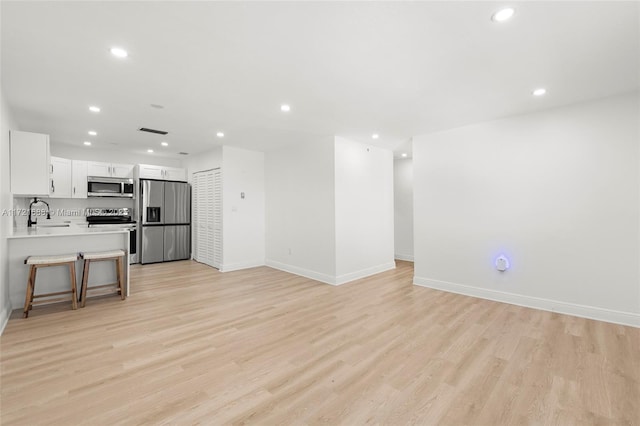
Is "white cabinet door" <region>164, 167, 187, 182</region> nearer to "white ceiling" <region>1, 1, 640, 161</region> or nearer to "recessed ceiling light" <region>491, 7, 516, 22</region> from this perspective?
"white ceiling" <region>1, 1, 640, 161</region>

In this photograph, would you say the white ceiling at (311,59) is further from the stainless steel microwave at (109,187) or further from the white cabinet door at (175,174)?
the white cabinet door at (175,174)

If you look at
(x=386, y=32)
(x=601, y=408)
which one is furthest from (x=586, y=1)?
(x=601, y=408)

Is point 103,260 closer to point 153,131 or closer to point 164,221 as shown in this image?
point 153,131

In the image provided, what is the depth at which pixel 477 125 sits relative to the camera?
404 cm

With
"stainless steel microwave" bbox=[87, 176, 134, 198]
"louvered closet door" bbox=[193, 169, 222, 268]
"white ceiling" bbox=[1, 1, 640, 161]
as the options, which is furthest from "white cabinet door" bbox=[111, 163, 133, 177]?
"white ceiling" bbox=[1, 1, 640, 161]

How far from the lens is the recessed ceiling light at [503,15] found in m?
1.78

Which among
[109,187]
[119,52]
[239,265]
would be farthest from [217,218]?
[119,52]

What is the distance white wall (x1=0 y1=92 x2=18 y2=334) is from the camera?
292 cm

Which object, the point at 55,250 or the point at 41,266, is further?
the point at 55,250

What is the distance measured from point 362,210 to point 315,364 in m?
3.32

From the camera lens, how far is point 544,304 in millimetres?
3525

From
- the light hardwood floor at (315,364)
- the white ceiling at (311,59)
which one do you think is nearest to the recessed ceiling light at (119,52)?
the white ceiling at (311,59)

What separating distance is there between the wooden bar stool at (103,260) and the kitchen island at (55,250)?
157 mm

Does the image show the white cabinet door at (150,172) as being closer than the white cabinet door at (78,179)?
No
